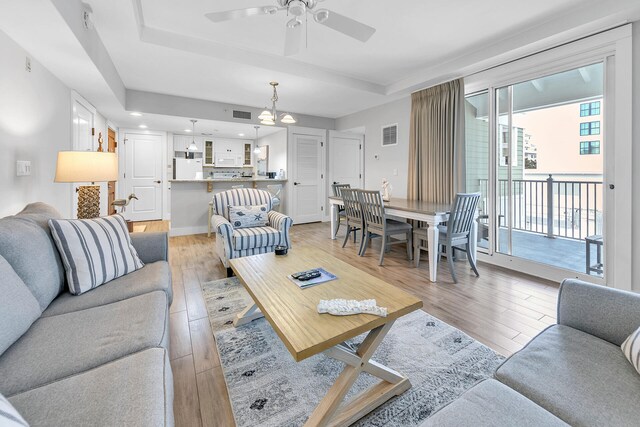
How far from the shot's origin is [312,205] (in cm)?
655

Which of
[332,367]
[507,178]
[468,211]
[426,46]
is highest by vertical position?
[426,46]

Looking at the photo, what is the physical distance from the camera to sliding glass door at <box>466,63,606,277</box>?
2971 millimetres

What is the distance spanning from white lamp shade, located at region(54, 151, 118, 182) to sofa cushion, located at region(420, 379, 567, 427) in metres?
2.81

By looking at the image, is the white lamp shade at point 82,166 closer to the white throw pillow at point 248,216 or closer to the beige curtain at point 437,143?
the white throw pillow at point 248,216

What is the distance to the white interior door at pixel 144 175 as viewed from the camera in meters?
6.48

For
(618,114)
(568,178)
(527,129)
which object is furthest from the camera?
(568,178)

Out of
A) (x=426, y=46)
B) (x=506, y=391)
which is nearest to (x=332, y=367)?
(x=506, y=391)

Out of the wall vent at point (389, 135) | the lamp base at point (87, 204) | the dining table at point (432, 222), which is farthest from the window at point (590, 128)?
the lamp base at point (87, 204)

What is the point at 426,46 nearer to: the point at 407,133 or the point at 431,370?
the point at 407,133

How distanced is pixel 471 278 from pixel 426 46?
2671mm

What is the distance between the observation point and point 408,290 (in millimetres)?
2770

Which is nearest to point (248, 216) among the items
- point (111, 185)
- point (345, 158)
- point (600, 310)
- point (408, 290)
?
point (408, 290)

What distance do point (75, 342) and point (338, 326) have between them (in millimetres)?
1041

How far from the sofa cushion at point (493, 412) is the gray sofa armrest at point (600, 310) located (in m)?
0.56
